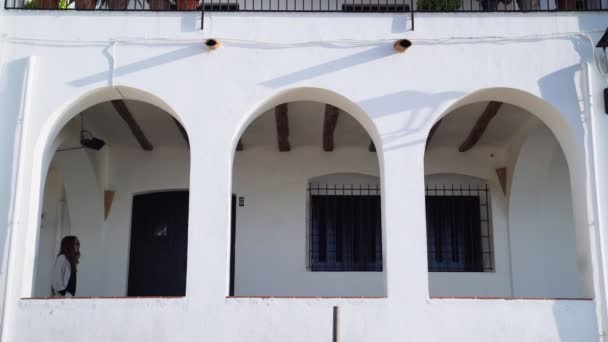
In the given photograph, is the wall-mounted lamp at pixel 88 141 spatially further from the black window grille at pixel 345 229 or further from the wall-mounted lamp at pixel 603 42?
the wall-mounted lamp at pixel 603 42

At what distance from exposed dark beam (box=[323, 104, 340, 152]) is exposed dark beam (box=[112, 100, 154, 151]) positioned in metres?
2.49

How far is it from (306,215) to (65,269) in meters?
3.52

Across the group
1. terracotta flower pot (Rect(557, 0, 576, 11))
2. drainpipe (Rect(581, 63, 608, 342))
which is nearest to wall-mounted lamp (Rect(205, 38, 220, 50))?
drainpipe (Rect(581, 63, 608, 342))

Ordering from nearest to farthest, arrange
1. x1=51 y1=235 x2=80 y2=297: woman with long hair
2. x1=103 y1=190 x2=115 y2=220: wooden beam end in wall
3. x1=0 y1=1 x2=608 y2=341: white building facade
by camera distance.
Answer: x1=0 y1=1 x2=608 y2=341: white building facade < x1=51 y1=235 x2=80 y2=297: woman with long hair < x1=103 y1=190 x2=115 y2=220: wooden beam end in wall

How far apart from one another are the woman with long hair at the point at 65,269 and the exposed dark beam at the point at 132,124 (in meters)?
1.67

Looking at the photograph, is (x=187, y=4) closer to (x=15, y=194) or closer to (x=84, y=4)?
(x=84, y=4)

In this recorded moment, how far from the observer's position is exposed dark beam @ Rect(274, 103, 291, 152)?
8.42 m

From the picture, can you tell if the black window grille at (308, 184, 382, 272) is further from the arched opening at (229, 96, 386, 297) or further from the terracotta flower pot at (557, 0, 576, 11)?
the terracotta flower pot at (557, 0, 576, 11)

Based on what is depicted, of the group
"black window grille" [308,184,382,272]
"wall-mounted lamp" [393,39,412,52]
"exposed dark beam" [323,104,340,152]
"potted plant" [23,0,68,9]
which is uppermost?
"potted plant" [23,0,68,9]

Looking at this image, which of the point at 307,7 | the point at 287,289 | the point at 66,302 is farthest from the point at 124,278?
the point at 307,7

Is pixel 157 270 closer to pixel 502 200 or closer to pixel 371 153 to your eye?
pixel 371 153

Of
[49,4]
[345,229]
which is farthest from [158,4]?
[345,229]

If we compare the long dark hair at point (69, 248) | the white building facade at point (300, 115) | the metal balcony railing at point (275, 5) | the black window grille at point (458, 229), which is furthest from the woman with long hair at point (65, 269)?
the black window grille at point (458, 229)

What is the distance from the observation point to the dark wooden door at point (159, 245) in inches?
389
